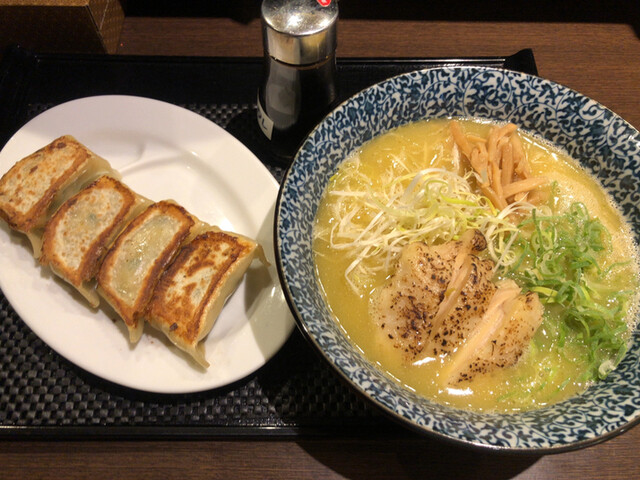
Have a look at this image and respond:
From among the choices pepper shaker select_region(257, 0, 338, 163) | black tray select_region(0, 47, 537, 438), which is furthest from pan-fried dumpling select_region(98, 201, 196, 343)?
pepper shaker select_region(257, 0, 338, 163)

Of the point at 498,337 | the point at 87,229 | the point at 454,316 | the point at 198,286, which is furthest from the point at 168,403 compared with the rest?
the point at 498,337

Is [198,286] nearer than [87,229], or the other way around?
[198,286]

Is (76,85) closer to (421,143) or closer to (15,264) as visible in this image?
(15,264)

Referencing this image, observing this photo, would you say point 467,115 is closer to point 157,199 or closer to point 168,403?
point 157,199

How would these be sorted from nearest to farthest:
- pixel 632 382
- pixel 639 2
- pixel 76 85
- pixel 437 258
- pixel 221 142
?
pixel 632 382 → pixel 437 258 → pixel 221 142 → pixel 76 85 → pixel 639 2

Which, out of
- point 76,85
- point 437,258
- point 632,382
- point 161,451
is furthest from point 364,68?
point 161,451

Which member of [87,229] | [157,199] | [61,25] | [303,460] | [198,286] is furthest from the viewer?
[61,25]
